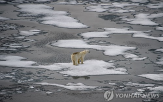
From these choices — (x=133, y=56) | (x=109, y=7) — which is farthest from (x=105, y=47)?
(x=109, y=7)

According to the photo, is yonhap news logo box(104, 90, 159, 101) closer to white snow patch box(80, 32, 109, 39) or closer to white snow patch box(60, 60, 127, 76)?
white snow patch box(60, 60, 127, 76)

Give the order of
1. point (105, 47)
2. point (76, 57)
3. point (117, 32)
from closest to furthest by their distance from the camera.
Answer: point (76, 57)
point (105, 47)
point (117, 32)

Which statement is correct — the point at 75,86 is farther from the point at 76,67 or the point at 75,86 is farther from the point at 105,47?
the point at 105,47

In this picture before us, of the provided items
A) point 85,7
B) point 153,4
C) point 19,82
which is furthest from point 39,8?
point 19,82

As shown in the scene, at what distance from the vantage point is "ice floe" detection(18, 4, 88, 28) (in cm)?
1516

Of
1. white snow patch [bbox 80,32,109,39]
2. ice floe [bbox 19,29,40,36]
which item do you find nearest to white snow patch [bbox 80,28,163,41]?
white snow patch [bbox 80,32,109,39]

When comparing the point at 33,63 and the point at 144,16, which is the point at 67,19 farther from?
the point at 33,63

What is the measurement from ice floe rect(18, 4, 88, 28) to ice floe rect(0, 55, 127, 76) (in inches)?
212

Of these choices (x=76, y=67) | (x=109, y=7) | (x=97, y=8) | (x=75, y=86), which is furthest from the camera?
(x=109, y=7)

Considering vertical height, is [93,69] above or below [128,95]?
above

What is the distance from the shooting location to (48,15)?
16953 millimetres

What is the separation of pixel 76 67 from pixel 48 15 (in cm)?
836

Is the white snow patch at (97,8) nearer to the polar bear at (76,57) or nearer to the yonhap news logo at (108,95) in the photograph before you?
the polar bear at (76,57)

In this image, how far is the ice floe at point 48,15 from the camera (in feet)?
49.8
